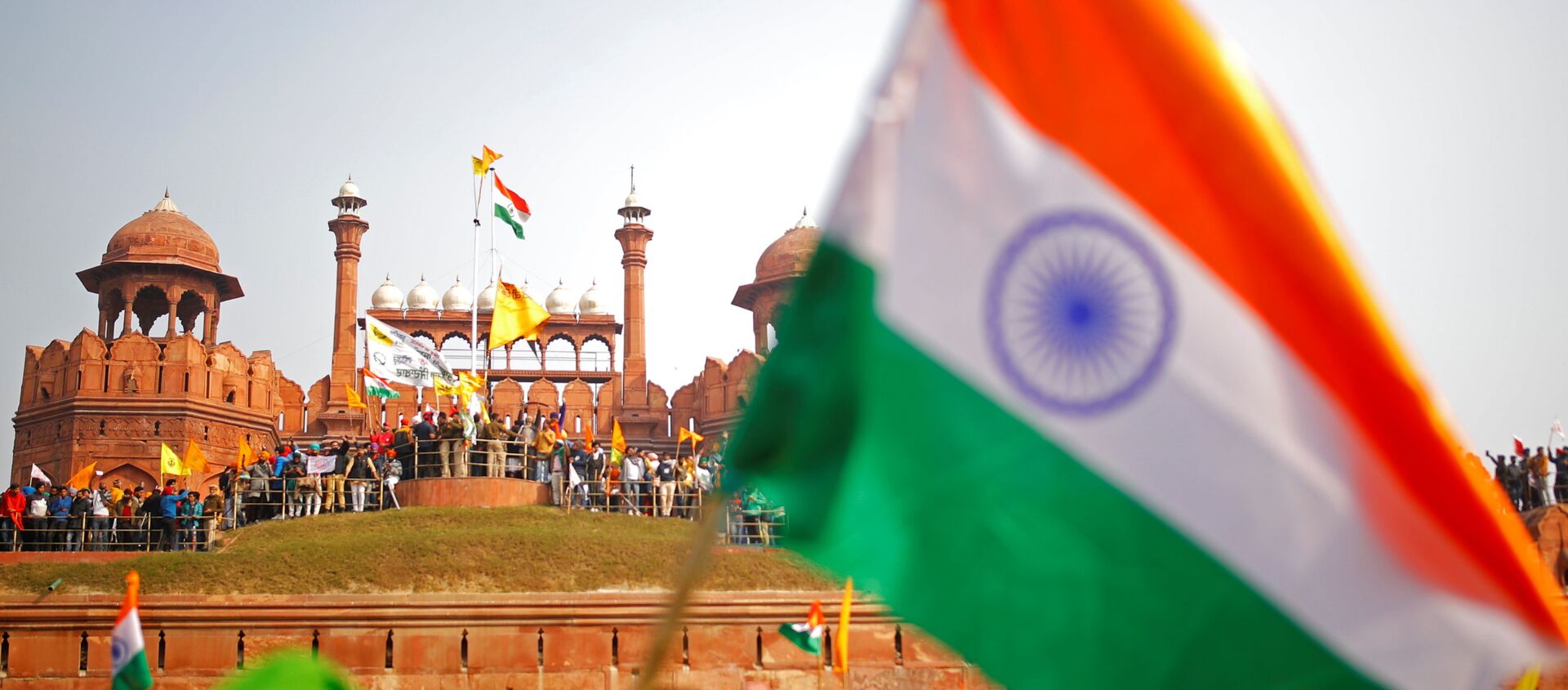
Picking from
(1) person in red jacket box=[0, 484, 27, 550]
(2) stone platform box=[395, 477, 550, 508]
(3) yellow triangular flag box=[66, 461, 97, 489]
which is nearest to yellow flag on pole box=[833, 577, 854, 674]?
(2) stone platform box=[395, 477, 550, 508]

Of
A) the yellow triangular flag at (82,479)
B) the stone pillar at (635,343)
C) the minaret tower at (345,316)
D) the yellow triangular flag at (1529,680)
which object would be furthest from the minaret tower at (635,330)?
the yellow triangular flag at (1529,680)

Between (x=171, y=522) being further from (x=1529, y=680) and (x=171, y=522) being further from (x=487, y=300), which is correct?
(x=487, y=300)

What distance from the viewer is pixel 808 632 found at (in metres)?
13.7

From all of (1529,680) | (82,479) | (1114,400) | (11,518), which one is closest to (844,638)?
(1529,680)

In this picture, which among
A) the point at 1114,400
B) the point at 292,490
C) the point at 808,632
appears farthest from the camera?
the point at 292,490

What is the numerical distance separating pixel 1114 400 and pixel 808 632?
11153 mm

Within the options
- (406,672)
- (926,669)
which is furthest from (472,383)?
(926,669)

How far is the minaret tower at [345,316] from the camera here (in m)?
35.1

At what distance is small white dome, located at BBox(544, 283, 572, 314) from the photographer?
43.3 meters

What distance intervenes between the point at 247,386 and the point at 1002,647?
3164 cm

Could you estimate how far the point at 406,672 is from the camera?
581 inches

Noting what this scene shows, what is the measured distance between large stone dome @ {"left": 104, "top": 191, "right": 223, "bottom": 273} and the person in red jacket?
16.9 m

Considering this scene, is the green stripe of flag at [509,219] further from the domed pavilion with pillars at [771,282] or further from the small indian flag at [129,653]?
the small indian flag at [129,653]

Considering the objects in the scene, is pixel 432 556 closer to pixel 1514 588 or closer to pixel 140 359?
pixel 1514 588
